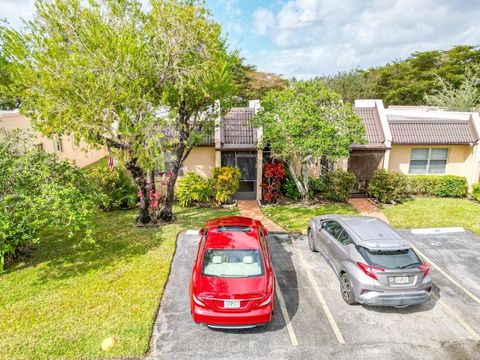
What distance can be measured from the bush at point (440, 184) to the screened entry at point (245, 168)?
352 inches

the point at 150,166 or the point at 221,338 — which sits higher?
the point at 150,166

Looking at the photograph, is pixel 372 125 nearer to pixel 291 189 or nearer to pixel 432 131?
pixel 432 131

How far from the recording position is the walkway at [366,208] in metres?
14.9

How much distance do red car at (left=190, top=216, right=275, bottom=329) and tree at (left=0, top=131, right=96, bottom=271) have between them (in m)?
3.89

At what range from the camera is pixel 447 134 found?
58.5 feet

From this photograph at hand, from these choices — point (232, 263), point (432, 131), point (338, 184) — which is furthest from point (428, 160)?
point (232, 263)

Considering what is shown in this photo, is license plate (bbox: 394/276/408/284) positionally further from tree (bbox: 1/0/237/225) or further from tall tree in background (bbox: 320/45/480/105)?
tall tree in background (bbox: 320/45/480/105)

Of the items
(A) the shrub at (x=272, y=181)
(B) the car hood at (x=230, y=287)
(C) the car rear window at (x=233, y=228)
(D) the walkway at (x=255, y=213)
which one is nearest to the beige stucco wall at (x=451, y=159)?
(A) the shrub at (x=272, y=181)

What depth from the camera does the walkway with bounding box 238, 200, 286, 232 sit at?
1338 centimetres

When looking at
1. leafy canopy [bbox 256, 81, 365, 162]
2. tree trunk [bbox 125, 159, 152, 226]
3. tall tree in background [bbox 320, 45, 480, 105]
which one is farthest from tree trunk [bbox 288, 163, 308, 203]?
tall tree in background [bbox 320, 45, 480, 105]

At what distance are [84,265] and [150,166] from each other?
3.84 meters

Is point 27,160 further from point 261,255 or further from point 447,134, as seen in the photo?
point 447,134

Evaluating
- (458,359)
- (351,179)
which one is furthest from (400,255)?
(351,179)

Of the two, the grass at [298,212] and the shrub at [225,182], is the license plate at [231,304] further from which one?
the shrub at [225,182]
